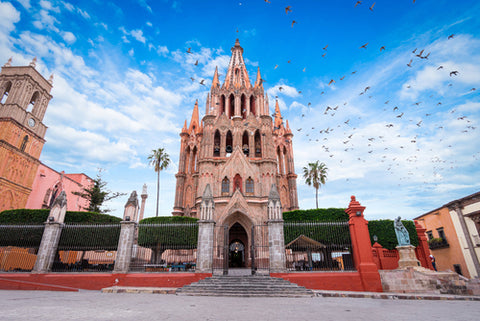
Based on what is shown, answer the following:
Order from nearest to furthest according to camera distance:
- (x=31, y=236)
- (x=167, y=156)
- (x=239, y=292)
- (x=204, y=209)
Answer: (x=239, y=292), (x=204, y=209), (x=31, y=236), (x=167, y=156)

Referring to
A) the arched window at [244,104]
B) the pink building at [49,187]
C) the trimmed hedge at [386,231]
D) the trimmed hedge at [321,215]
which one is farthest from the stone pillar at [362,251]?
the pink building at [49,187]

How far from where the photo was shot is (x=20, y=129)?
2734 centimetres

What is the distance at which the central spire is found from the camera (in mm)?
35625

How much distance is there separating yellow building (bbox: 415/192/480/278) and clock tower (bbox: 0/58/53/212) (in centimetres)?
4469

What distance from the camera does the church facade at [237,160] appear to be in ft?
82.9

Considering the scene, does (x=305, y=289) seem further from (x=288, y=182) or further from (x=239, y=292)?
(x=288, y=182)

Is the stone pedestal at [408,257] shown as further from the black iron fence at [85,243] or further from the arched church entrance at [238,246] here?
the arched church entrance at [238,246]

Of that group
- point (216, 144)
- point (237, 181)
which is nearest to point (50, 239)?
point (237, 181)

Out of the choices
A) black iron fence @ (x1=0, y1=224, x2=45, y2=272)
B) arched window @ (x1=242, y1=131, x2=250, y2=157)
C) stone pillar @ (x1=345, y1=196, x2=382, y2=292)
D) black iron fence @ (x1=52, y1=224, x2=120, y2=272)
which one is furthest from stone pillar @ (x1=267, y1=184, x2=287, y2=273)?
arched window @ (x1=242, y1=131, x2=250, y2=157)

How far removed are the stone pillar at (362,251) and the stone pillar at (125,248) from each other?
11342 mm

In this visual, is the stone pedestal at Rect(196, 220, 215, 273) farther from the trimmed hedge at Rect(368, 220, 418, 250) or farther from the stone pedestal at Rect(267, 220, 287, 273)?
the trimmed hedge at Rect(368, 220, 418, 250)

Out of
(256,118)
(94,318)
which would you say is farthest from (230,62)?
(94,318)

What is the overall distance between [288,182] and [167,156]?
60.5 ft

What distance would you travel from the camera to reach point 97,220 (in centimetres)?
1891
